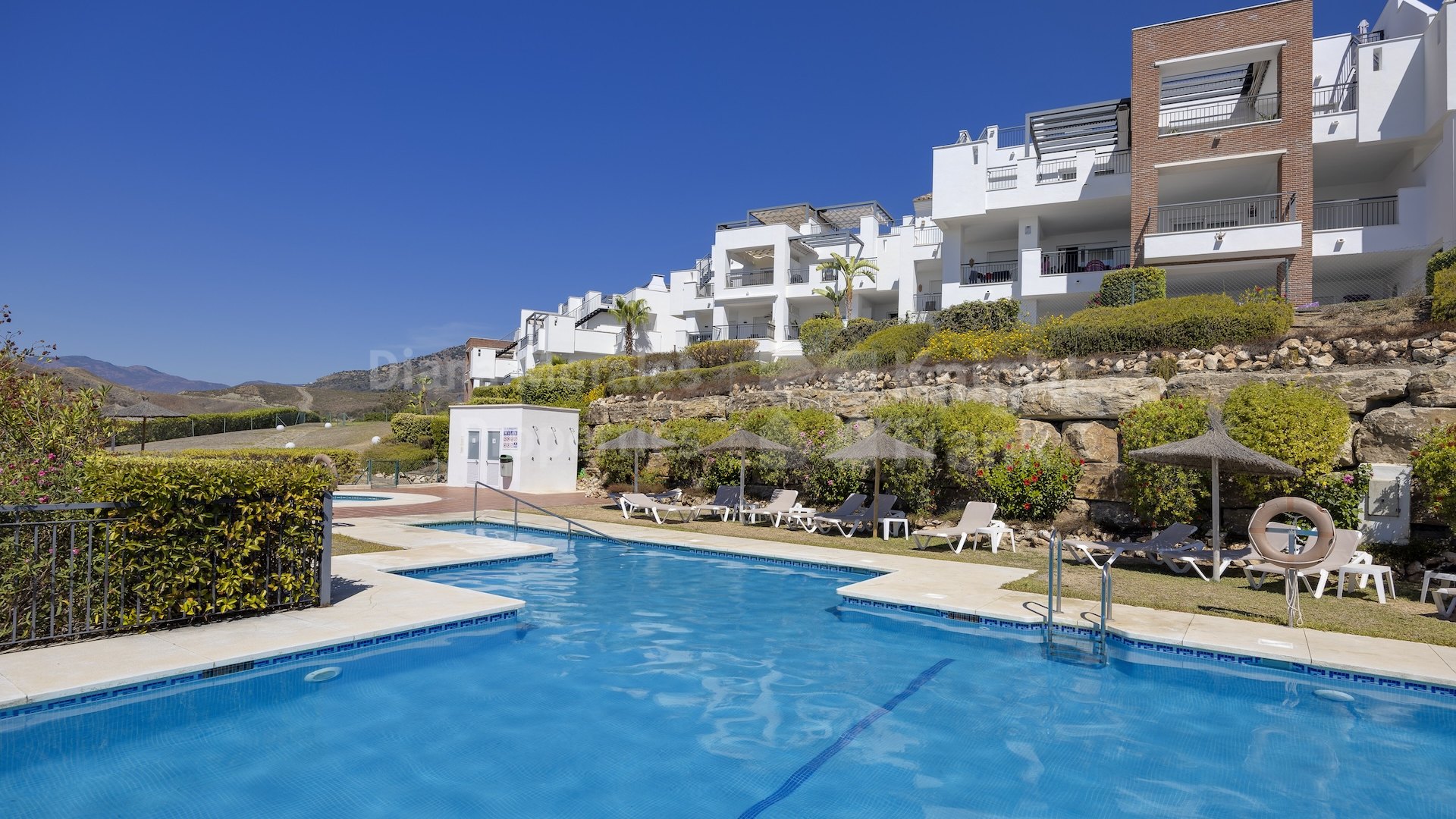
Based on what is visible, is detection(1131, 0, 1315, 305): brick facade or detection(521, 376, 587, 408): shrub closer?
detection(1131, 0, 1315, 305): brick facade

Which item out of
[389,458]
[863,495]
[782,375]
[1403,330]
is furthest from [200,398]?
[1403,330]

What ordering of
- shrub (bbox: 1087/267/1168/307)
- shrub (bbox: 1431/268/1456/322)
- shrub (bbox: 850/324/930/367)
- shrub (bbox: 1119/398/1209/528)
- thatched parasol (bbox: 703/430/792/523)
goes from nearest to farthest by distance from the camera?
shrub (bbox: 1119/398/1209/528)
shrub (bbox: 1431/268/1456/322)
thatched parasol (bbox: 703/430/792/523)
shrub (bbox: 1087/267/1168/307)
shrub (bbox: 850/324/930/367)

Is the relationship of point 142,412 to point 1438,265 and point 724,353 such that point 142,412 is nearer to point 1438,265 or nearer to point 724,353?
point 724,353

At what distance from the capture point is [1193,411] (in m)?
12.5

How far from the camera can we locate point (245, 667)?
5.91m

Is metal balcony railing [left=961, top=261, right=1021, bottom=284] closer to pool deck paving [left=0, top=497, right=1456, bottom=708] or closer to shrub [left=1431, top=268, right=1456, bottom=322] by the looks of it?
shrub [left=1431, top=268, right=1456, bottom=322]

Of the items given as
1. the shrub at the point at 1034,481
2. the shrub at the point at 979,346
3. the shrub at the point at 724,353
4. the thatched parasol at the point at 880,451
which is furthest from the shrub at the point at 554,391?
the shrub at the point at 1034,481

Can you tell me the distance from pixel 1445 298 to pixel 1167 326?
174 inches

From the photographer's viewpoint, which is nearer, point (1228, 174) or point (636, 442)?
point (636, 442)

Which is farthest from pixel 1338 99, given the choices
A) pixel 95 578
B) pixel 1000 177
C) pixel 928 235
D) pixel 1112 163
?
pixel 95 578

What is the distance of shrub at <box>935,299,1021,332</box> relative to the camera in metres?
23.3

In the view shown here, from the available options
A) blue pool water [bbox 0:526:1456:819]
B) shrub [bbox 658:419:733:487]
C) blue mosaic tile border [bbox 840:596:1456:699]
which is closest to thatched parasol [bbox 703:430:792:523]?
shrub [bbox 658:419:733:487]

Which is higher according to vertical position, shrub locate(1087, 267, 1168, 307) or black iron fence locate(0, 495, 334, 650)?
shrub locate(1087, 267, 1168, 307)

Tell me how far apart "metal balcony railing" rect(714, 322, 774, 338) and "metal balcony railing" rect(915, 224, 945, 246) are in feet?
31.3
